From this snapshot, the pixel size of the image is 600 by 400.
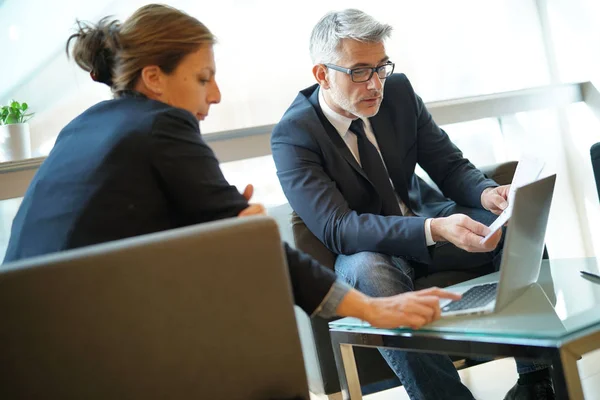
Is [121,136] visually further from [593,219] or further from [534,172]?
[593,219]

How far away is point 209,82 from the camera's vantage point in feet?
5.63

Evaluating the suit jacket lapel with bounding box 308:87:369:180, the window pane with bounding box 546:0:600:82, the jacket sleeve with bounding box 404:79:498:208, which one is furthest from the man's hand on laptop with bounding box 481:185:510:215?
the window pane with bounding box 546:0:600:82

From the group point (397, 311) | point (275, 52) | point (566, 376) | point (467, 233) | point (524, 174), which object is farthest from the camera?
point (275, 52)

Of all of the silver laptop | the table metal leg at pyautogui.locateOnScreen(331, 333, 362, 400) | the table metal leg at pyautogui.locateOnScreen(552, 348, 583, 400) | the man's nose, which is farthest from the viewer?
the man's nose

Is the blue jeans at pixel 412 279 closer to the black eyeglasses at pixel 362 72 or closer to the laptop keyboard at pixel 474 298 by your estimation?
the laptop keyboard at pixel 474 298

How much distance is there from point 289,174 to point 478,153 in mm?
1711

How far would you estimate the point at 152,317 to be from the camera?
113 cm

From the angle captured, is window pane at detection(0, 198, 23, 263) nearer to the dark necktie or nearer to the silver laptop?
the dark necktie

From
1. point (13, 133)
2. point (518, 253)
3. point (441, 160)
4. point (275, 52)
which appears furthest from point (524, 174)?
point (13, 133)

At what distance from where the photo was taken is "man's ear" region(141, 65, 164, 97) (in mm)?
1610

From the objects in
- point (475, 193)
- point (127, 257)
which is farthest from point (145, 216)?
point (475, 193)

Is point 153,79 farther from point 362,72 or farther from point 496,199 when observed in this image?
point 496,199

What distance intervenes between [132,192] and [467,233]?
1032mm

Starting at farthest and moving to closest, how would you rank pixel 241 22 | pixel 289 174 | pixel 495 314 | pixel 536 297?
pixel 241 22 < pixel 289 174 < pixel 536 297 < pixel 495 314
